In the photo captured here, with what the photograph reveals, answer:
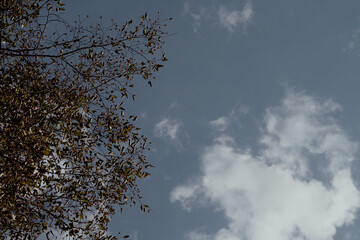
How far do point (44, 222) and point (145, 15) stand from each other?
7772 millimetres

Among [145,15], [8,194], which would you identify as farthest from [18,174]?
[145,15]

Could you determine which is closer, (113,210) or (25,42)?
(25,42)

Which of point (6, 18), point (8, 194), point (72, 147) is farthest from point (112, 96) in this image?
point (8, 194)

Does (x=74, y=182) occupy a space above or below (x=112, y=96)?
below

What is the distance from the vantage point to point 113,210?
12820 millimetres

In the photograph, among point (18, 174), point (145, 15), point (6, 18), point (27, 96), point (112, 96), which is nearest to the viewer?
point (18, 174)

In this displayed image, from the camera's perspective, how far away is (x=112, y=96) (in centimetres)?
1259

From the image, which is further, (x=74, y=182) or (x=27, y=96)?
(x=74, y=182)

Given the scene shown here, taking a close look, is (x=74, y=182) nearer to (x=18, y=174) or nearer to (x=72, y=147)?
(x=72, y=147)

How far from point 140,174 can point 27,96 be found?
4847 millimetres

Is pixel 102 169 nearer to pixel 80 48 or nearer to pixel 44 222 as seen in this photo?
pixel 44 222

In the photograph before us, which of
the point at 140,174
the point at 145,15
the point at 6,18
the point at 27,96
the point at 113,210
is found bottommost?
the point at 113,210

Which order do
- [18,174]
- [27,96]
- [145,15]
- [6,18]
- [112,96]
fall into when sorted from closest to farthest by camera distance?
[18,174], [6,18], [27,96], [145,15], [112,96]

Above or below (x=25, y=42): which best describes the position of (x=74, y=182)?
below
